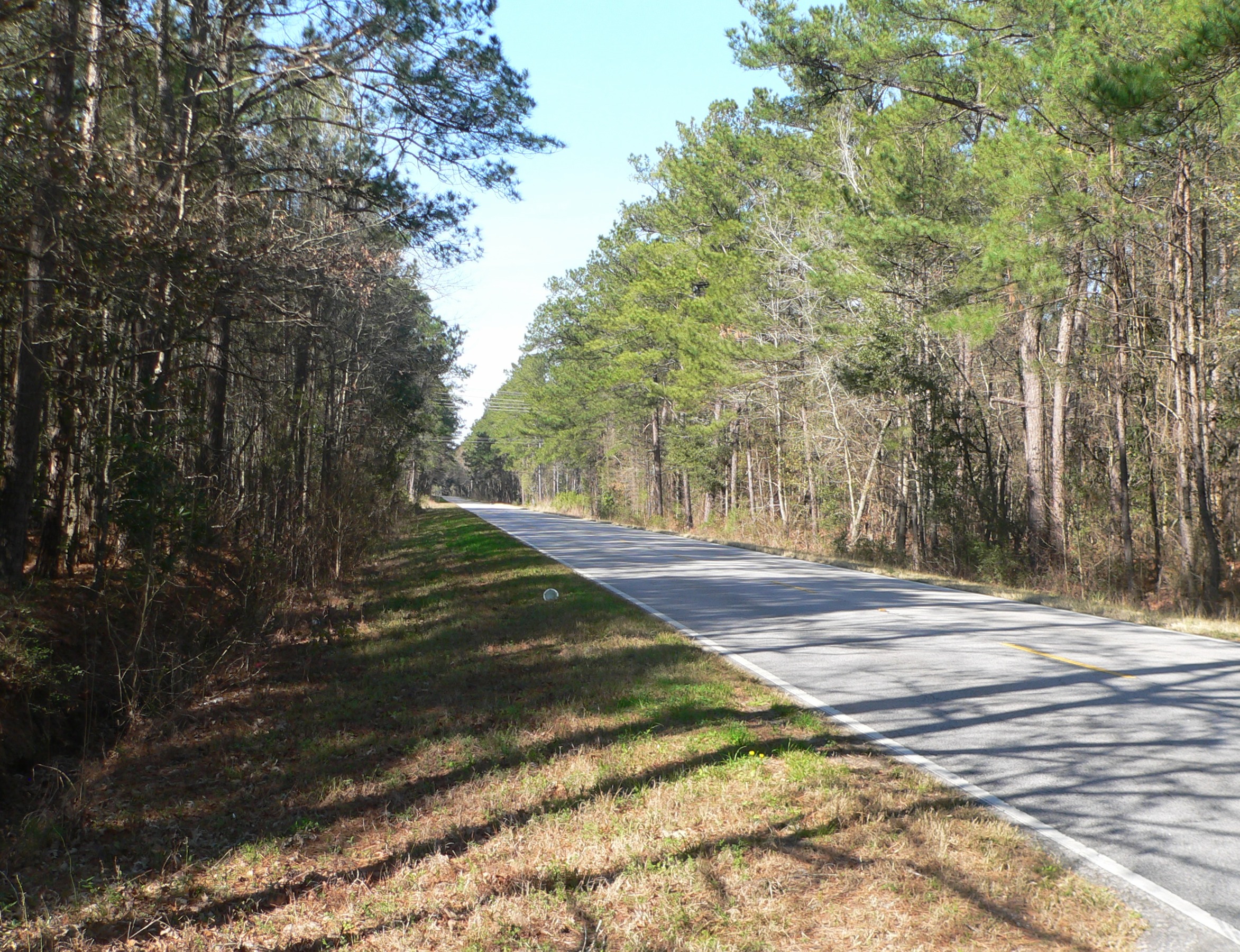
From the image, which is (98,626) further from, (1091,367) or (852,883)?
(1091,367)

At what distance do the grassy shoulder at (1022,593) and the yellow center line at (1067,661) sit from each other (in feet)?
10.9

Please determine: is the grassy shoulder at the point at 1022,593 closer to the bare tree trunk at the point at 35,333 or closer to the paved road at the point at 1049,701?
the paved road at the point at 1049,701

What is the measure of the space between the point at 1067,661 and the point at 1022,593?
7224mm

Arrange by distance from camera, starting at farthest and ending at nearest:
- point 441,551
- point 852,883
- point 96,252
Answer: point 441,551, point 96,252, point 852,883

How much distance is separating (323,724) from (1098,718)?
6190mm

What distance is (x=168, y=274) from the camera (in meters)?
7.71

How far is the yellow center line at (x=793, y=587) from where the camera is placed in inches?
589

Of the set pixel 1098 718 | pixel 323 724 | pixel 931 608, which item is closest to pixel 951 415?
pixel 931 608

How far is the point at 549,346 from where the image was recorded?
6009cm

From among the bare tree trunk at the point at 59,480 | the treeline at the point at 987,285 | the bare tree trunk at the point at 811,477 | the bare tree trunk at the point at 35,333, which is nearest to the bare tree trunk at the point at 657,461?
the treeline at the point at 987,285

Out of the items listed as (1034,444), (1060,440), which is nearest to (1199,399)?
(1060,440)

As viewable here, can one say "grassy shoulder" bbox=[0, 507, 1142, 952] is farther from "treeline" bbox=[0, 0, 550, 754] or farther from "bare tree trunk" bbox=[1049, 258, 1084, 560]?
"bare tree trunk" bbox=[1049, 258, 1084, 560]

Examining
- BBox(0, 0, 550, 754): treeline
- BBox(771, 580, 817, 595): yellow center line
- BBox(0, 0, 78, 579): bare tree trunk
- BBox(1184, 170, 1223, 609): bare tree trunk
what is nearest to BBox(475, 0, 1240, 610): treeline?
BBox(1184, 170, 1223, 609): bare tree trunk

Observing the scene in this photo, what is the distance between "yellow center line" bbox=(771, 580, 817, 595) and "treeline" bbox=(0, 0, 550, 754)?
7.73 meters
